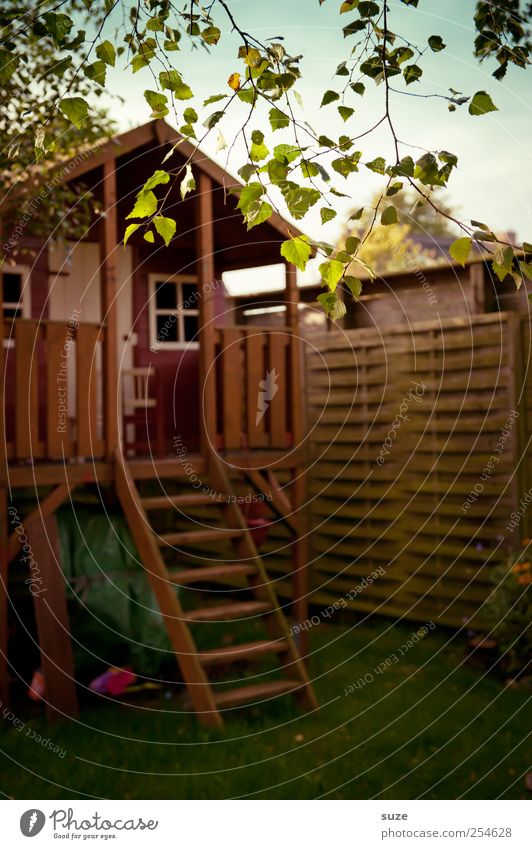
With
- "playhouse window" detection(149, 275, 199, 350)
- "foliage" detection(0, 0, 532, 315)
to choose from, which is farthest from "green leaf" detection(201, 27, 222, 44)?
"playhouse window" detection(149, 275, 199, 350)

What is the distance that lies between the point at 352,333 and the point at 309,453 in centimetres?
123

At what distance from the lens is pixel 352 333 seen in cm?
841

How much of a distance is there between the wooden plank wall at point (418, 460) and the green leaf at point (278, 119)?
175 inches

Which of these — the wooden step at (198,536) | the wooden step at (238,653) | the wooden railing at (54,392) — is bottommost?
the wooden step at (238,653)

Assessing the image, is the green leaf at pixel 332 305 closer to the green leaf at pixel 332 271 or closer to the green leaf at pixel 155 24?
the green leaf at pixel 332 271

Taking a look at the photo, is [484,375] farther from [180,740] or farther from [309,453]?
[180,740]

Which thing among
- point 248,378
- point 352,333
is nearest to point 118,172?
point 248,378

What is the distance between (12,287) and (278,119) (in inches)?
225

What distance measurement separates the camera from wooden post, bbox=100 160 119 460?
20.1ft

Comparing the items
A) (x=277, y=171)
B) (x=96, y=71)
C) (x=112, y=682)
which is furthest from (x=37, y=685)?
(x=277, y=171)

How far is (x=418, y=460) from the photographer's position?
7.82m

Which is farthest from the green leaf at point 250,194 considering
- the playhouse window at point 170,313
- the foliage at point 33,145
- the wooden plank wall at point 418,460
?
the playhouse window at point 170,313

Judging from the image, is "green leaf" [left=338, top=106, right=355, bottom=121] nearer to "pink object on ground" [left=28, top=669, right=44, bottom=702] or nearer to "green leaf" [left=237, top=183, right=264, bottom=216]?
"green leaf" [left=237, top=183, right=264, bottom=216]

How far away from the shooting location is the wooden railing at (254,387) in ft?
22.4
